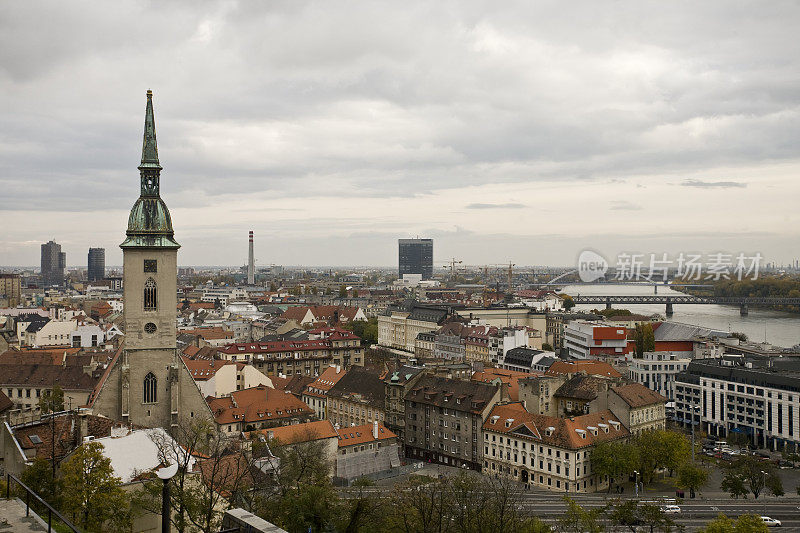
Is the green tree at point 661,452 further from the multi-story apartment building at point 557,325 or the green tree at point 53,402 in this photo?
the multi-story apartment building at point 557,325

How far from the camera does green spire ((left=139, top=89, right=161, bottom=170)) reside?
39812mm

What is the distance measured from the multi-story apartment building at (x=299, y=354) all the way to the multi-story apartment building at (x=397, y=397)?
27.2 metres

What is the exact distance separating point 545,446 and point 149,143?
29342mm

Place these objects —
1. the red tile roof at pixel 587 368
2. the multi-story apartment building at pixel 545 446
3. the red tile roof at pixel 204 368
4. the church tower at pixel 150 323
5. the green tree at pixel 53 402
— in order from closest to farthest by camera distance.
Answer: the church tower at pixel 150 323 < the multi-story apartment building at pixel 545 446 < the green tree at pixel 53 402 < the red tile roof at pixel 204 368 < the red tile roof at pixel 587 368

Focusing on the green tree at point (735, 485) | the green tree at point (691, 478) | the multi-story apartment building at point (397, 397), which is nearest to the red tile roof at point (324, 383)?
the multi-story apartment building at point (397, 397)

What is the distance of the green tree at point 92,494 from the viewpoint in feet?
74.0

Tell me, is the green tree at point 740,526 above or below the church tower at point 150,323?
below

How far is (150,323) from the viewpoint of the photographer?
131ft

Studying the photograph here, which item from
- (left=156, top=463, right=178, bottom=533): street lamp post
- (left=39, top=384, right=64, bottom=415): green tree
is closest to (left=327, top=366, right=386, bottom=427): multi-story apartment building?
(left=39, top=384, right=64, bottom=415): green tree

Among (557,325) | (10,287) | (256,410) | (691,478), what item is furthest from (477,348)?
(10,287)

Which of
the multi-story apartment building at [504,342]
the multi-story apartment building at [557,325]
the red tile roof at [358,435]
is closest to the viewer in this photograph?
the red tile roof at [358,435]

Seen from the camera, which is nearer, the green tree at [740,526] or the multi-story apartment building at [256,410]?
the green tree at [740,526]

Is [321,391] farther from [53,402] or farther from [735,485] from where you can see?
[735,485]

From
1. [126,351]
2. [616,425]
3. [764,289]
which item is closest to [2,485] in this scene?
[126,351]
